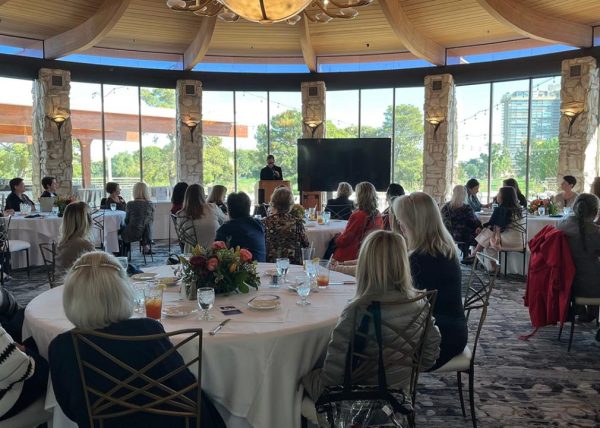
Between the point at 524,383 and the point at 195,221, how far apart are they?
12.1 ft

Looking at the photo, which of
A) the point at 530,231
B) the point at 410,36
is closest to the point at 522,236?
the point at 530,231

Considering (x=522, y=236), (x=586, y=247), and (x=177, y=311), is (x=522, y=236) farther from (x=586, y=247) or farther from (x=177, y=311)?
(x=177, y=311)

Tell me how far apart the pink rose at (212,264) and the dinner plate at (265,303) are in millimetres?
280

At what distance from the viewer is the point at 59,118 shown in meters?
10.9

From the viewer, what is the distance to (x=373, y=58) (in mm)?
12484

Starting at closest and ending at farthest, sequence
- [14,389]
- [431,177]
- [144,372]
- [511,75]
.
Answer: [144,372] → [14,389] → [511,75] → [431,177]

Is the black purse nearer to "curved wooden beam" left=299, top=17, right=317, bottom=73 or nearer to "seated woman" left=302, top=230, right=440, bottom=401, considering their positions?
"seated woman" left=302, top=230, right=440, bottom=401

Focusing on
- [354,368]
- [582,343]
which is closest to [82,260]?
[354,368]

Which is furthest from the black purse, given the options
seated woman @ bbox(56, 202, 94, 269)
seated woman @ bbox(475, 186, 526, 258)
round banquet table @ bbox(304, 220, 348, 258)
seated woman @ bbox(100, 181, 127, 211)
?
seated woman @ bbox(100, 181, 127, 211)

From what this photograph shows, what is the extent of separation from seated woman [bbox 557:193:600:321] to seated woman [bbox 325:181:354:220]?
3.61m

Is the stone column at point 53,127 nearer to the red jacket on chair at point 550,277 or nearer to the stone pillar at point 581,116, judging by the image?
the red jacket on chair at point 550,277

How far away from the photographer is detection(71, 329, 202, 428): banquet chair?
181cm

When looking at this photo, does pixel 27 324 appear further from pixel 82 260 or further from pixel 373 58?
pixel 373 58

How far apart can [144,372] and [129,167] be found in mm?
11601
